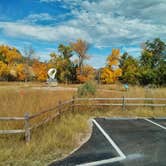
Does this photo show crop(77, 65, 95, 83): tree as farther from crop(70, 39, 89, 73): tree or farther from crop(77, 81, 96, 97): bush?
crop(77, 81, 96, 97): bush

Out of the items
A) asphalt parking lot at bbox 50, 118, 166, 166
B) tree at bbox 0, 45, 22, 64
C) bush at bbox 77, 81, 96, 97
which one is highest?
tree at bbox 0, 45, 22, 64

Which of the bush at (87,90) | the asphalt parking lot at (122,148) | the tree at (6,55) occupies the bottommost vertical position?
the asphalt parking lot at (122,148)

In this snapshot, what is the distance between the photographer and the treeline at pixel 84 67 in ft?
152

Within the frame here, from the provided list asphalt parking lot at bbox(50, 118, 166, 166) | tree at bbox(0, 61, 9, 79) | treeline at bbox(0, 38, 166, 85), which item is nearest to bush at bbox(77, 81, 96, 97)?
asphalt parking lot at bbox(50, 118, 166, 166)

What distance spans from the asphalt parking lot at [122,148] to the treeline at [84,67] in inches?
1500

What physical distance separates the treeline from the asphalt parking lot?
125 feet

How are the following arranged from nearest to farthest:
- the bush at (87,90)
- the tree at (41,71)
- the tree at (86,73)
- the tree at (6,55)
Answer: the bush at (87,90)
the tree at (86,73)
the tree at (41,71)
the tree at (6,55)

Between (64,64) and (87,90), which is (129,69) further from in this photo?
(87,90)

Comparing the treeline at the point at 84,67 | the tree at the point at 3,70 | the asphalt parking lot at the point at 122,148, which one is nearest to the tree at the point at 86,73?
the treeline at the point at 84,67

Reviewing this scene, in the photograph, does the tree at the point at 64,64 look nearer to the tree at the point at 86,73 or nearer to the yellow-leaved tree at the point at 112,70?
the tree at the point at 86,73

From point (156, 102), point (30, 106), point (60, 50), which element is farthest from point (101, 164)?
point (60, 50)

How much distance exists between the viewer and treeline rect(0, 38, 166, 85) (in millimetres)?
46362

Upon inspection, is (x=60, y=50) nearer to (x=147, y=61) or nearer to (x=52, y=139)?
(x=147, y=61)

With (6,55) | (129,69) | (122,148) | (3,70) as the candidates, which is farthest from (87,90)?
(6,55)
